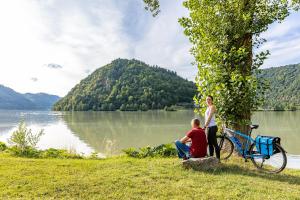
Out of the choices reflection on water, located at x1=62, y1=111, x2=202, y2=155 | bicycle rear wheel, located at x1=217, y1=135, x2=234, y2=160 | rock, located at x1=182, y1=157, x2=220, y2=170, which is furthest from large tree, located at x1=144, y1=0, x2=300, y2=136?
reflection on water, located at x1=62, y1=111, x2=202, y2=155

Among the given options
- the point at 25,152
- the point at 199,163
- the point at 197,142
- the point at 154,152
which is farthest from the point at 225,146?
the point at 25,152

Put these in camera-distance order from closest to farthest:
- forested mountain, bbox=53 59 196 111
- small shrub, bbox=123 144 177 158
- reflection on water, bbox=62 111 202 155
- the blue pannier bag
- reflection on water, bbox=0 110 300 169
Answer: the blue pannier bag, small shrub, bbox=123 144 177 158, reflection on water, bbox=0 110 300 169, reflection on water, bbox=62 111 202 155, forested mountain, bbox=53 59 196 111

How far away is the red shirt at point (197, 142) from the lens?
8.30 metres

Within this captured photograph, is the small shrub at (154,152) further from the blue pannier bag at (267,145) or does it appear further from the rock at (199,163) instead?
the blue pannier bag at (267,145)

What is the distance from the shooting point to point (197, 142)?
8.34m

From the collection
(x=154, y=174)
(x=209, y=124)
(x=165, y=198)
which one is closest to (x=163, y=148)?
(x=209, y=124)

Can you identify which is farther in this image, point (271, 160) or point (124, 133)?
point (124, 133)

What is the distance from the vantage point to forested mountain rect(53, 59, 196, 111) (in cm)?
13925

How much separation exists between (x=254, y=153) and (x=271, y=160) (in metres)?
0.70

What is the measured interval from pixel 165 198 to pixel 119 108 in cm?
13622

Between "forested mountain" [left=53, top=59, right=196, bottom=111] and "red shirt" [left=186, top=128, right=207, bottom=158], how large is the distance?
124255 mm

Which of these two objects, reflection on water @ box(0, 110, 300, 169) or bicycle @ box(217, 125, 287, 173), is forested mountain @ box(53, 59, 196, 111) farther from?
bicycle @ box(217, 125, 287, 173)

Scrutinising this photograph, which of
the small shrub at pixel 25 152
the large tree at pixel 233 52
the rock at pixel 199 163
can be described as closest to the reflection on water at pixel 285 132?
the large tree at pixel 233 52

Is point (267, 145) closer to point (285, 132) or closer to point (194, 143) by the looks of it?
point (194, 143)
